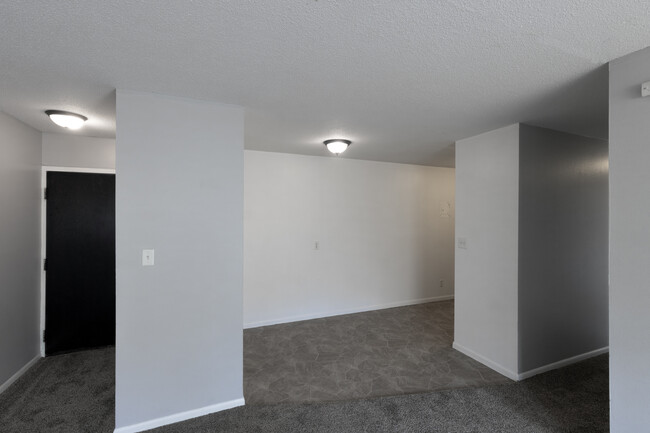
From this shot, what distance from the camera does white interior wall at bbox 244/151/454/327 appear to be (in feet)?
13.9

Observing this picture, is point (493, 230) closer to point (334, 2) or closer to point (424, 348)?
point (424, 348)

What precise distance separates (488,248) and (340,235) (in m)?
2.11

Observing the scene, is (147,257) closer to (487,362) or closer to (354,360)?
(354,360)

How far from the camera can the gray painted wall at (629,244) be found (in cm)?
165

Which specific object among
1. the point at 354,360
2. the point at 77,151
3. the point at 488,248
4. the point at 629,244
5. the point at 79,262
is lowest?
the point at 354,360

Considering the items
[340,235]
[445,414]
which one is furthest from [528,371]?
[340,235]

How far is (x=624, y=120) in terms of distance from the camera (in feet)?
5.67

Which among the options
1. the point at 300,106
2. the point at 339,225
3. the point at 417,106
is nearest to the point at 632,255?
the point at 417,106

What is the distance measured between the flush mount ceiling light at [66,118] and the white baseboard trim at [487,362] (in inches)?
173

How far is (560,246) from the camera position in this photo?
3104mm

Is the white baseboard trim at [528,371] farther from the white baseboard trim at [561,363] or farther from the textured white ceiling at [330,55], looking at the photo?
the textured white ceiling at [330,55]

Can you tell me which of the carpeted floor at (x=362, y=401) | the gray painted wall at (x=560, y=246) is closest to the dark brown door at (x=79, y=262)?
the carpeted floor at (x=362, y=401)

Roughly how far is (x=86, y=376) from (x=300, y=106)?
3.14 m

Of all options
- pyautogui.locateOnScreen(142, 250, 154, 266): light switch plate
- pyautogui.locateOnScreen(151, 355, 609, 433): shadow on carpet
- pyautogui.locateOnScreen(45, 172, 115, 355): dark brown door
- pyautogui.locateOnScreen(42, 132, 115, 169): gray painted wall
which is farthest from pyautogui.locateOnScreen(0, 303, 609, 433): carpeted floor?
pyautogui.locateOnScreen(42, 132, 115, 169): gray painted wall
